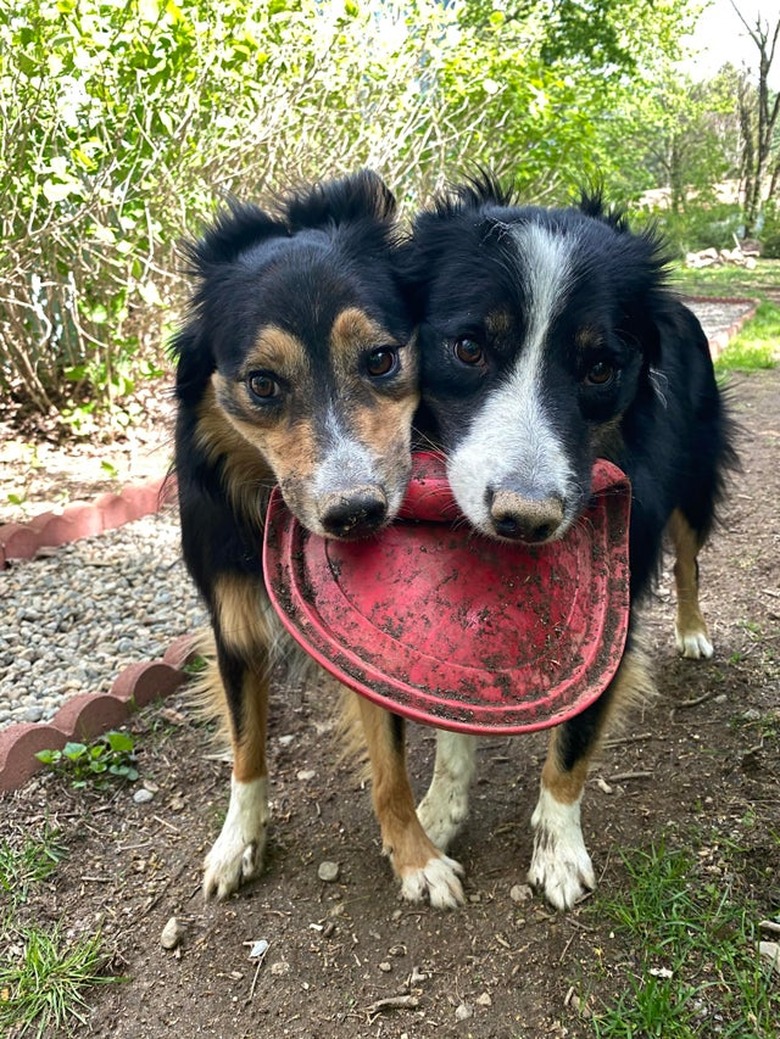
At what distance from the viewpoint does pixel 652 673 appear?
3348 mm

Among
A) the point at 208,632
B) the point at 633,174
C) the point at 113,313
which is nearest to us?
the point at 208,632

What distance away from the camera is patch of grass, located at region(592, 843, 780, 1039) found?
188cm

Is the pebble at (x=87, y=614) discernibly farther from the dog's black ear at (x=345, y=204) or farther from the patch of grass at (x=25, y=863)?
the dog's black ear at (x=345, y=204)

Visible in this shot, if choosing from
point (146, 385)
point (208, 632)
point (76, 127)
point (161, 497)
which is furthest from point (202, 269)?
point (146, 385)

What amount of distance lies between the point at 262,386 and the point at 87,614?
7.52ft

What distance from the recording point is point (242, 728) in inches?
99.8

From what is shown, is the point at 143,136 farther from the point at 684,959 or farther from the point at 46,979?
the point at 684,959

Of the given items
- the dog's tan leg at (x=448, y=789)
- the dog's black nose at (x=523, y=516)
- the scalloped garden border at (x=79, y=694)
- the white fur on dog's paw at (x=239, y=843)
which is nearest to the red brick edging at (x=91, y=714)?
the scalloped garden border at (x=79, y=694)

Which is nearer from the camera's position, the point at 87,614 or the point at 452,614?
the point at 452,614

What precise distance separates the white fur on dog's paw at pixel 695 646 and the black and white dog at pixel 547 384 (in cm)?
82

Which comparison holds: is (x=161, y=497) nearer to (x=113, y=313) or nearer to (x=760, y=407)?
(x=113, y=313)

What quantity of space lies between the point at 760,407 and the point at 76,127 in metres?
5.40

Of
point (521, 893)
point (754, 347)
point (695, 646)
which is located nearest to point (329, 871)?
point (521, 893)

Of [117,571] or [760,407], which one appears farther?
[760,407]
